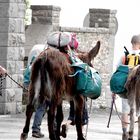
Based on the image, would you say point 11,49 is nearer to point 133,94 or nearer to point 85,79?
point 85,79

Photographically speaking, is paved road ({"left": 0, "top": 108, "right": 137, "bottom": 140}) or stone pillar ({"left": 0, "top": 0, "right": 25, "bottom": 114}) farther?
stone pillar ({"left": 0, "top": 0, "right": 25, "bottom": 114})

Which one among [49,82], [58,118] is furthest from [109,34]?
[49,82]

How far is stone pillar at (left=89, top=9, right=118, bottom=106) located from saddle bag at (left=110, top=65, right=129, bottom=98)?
34.9 feet

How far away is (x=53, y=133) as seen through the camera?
50.1ft

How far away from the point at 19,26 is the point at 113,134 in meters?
4.49

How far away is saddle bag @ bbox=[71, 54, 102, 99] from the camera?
51.3ft

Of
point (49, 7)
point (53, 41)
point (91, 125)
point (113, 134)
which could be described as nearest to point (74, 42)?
point (53, 41)

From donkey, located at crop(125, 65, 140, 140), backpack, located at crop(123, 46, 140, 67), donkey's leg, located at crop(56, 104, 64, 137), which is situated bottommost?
donkey's leg, located at crop(56, 104, 64, 137)

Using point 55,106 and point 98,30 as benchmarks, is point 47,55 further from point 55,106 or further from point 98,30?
point 98,30

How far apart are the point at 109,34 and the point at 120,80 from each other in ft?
35.7

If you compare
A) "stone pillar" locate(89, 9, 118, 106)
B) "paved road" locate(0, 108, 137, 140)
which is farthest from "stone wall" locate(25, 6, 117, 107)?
"paved road" locate(0, 108, 137, 140)

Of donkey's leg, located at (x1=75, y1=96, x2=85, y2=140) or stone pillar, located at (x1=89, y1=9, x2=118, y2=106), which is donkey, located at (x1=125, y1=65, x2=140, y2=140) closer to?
donkey's leg, located at (x1=75, y1=96, x2=85, y2=140)

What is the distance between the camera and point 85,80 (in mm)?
15688

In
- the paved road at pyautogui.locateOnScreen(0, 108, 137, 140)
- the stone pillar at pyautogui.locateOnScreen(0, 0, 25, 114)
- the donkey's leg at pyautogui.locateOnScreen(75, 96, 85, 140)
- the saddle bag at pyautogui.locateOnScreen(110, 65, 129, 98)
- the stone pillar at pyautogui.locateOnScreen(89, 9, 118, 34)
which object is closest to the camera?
the donkey's leg at pyautogui.locateOnScreen(75, 96, 85, 140)
